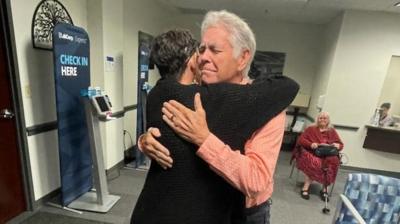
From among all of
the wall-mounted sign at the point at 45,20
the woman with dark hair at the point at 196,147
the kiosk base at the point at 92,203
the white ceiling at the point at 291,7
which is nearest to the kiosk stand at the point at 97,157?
the kiosk base at the point at 92,203

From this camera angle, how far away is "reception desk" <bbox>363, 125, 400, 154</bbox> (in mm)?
3897

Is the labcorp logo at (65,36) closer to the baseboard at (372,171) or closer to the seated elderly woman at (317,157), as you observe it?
the seated elderly woman at (317,157)

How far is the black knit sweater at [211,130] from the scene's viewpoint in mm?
647

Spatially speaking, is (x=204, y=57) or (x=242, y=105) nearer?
(x=242, y=105)

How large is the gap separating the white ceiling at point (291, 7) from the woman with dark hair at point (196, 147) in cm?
351

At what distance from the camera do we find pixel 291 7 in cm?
395

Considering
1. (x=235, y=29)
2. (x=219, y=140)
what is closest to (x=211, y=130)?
(x=219, y=140)

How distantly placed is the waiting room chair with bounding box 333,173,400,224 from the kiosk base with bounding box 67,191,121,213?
2.01m

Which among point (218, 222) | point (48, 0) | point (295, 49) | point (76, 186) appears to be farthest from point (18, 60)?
point (295, 49)

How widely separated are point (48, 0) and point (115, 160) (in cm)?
193

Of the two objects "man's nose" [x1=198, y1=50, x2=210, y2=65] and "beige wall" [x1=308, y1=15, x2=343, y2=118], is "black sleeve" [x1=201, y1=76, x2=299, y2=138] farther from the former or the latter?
"beige wall" [x1=308, y1=15, x2=343, y2=118]

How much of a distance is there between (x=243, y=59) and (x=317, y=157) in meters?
2.76

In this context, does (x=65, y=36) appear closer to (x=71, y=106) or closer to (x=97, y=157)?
(x=71, y=106)

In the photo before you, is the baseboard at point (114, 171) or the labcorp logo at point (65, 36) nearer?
the labcorp logo at point (65, 36)
